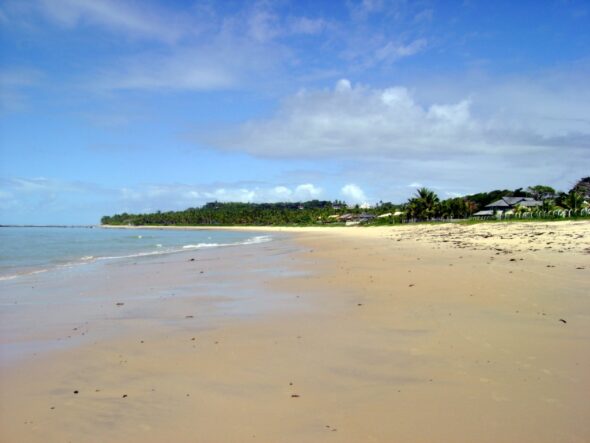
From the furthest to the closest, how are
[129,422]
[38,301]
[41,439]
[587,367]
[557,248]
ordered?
[557,248], [38,301], [587,367], [129,422], [41,439]

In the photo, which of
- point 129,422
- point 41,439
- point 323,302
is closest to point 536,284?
point 323,302

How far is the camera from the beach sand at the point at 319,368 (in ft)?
13.6

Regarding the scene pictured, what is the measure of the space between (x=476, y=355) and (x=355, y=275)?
28.1 ft

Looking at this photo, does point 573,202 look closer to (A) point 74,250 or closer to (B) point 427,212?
(B) point 427,212

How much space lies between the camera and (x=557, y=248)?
1822cm

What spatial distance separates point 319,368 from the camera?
18.7 feet

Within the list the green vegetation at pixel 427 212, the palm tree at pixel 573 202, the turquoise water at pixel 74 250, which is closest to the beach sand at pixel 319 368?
the turquoise water at pixel 74 250

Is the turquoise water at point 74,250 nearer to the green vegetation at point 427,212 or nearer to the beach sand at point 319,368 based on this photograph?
the beach sand at point 319,368

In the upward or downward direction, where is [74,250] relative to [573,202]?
downward

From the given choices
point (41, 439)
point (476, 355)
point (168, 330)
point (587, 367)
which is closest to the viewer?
point (41, 439)

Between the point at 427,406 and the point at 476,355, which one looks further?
the point at 476,355

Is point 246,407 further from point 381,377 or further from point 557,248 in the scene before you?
point 557,248

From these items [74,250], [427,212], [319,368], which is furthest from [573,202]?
[319,368]

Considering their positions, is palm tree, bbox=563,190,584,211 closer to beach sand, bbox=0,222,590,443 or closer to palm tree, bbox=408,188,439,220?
palm tree, bbox=408,188,439,220
